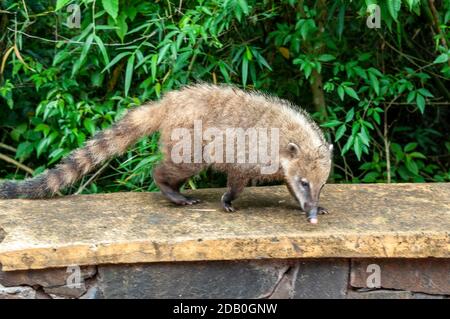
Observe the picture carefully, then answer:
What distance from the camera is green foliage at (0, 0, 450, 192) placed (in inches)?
203

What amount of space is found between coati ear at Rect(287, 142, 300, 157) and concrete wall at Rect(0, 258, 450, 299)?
0.69 meters

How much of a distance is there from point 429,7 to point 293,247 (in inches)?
103

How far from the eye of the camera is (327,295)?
393 cm

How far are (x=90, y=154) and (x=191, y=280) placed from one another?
125 cm

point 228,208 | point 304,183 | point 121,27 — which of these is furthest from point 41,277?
point 121,27

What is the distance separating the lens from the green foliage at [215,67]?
5.14 meters

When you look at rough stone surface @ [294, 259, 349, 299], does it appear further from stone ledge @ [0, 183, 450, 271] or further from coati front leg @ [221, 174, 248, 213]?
coati front leg @ [221, 174, 248, 213]

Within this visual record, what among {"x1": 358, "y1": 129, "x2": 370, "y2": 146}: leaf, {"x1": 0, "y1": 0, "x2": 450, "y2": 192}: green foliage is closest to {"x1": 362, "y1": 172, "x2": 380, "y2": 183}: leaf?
{"x1": 0, "y1": 0, "x2": 450, "y2": 192}: green foliage

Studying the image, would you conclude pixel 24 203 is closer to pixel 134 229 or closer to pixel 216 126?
pixel 134 229

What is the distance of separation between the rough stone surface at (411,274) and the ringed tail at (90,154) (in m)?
1.61

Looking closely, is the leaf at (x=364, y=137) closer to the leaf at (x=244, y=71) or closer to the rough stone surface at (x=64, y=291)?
the leaf at (x=244, y=71)

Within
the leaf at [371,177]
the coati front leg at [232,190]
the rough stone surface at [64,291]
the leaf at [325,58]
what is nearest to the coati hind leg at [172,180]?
the coati front leg at [232,190]
